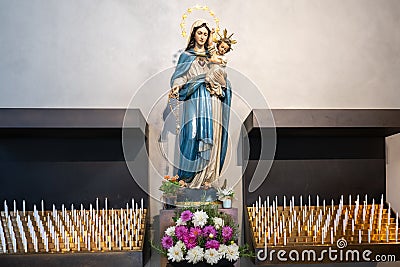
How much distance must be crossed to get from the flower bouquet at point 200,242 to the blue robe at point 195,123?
2.06 ft

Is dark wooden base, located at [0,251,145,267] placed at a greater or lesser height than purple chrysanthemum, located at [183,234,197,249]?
lesser

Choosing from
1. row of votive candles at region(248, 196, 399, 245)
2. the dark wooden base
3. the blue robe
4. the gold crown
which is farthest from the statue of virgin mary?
the dark wooden base

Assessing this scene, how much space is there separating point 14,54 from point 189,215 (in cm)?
182

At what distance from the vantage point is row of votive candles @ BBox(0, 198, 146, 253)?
3.28 meters

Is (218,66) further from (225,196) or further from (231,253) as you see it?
(231,253)

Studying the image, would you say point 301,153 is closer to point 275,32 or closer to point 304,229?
point 304,229

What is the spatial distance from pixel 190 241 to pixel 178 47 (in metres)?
1.57

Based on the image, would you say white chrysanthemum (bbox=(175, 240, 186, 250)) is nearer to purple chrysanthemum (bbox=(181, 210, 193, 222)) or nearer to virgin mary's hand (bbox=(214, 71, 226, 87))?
purple chrysanthemum (bbox=(181, 210, 193, 222))

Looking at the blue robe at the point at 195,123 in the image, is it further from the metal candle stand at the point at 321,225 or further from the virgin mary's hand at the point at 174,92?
the metal candle stand at the point at 321,225

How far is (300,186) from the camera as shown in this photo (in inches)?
152

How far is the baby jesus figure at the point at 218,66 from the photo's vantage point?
11.6 feet

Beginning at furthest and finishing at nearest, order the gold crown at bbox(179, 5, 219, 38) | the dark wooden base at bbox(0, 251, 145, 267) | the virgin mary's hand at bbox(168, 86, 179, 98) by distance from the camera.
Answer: the gold crown at bbox(179, 5, 219, 38), the virgin mary's hand at bbox(168, 86, 179, 98), the dark wooden base at bbox(0, 251, 145, 267)

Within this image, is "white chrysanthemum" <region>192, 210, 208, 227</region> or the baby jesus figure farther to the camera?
the baby jesus figure

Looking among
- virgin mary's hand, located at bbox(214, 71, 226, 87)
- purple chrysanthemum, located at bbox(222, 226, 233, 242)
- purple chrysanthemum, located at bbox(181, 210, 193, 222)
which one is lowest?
purple chrysanthemum, located at bbox(222, 226, 233, 242)
